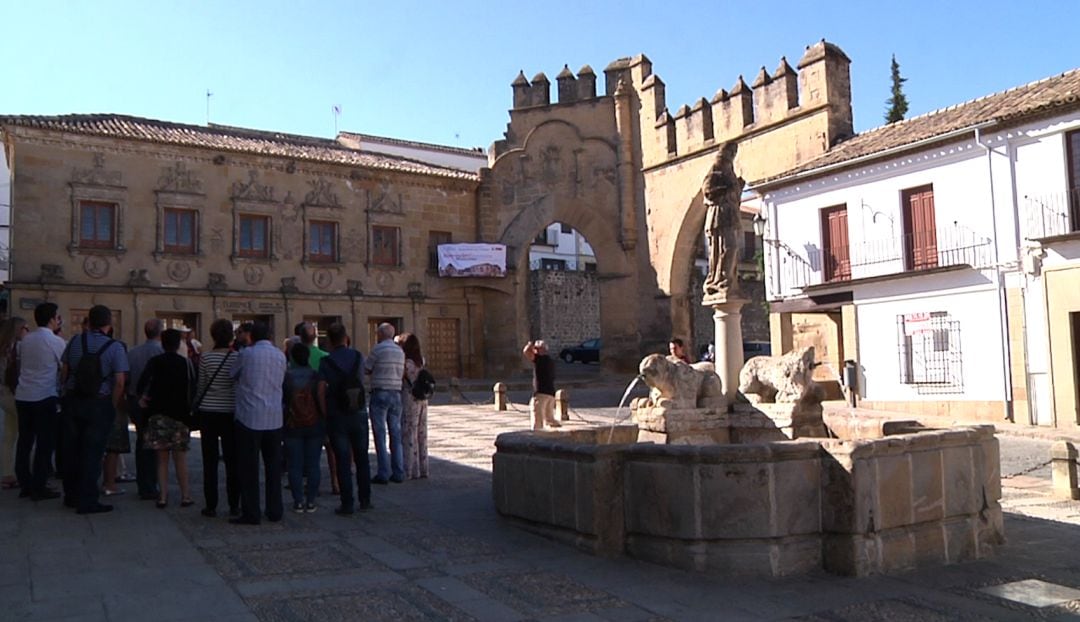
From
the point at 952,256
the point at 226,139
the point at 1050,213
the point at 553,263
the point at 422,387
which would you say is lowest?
the point at 422,387

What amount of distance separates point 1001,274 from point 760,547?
14835 millimetres

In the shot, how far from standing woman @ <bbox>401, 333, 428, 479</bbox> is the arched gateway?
19.3m

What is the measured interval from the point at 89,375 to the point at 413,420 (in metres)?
2.96

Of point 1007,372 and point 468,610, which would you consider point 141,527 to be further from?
point 1007,372

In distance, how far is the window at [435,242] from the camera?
28.2 metres

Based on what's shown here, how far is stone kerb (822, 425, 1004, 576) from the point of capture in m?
5.04

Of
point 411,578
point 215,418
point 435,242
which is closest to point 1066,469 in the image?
point 411,578

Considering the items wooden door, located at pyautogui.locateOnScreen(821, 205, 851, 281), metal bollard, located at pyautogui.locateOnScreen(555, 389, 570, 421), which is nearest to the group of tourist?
metal bollard, located at pyautogui.locateOnScreen(555, 389, 570, 421)

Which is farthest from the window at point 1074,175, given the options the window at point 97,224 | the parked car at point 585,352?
the window at point 97,224

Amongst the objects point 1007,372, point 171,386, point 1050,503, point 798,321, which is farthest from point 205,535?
point 798,321

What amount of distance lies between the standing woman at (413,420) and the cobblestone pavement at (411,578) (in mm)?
1748

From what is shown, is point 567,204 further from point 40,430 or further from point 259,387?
point 259,387

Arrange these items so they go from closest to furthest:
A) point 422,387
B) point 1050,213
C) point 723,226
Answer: point 422,387
point 723,226
point 1050,213

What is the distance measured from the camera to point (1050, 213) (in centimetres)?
1658
